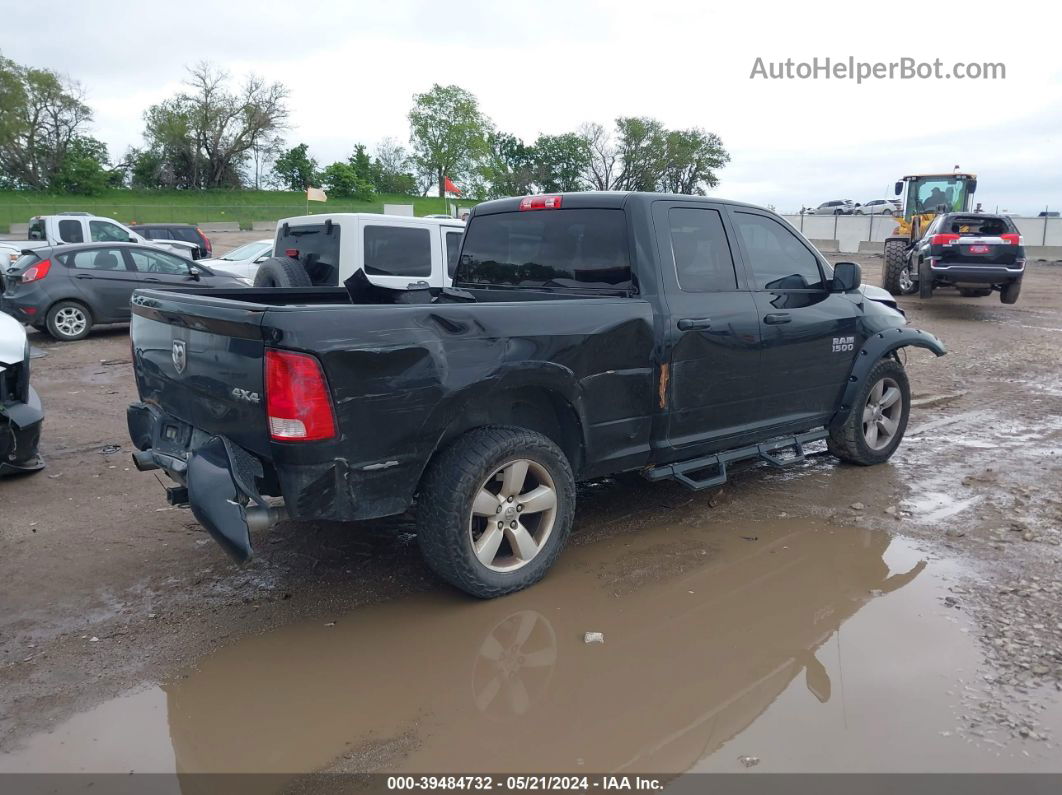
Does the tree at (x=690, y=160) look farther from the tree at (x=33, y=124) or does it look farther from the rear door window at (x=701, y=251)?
the rear door window at (x=701, y=251)

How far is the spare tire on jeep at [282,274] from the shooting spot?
8.16 meters

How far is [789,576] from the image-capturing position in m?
4.39

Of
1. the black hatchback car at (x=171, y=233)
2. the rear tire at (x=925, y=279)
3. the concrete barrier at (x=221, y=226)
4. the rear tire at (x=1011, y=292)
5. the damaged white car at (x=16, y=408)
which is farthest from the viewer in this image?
the concrete barrier at (x=221, y=226)

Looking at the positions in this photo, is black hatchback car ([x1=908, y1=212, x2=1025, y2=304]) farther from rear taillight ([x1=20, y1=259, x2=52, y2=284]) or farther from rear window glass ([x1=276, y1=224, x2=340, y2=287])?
rear taillight ([x1=20, y1=259, x2=52, y2=284])

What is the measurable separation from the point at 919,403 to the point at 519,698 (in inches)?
265

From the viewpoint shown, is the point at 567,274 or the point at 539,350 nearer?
the point at 539,350

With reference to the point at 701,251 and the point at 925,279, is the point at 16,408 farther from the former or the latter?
the point at 925,279

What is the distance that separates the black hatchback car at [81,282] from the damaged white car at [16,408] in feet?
21.5

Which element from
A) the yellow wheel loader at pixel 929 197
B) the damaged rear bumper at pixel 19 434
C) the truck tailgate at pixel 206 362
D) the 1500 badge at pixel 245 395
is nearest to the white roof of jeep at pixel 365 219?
the damaged rear bumper at pixel 19 434

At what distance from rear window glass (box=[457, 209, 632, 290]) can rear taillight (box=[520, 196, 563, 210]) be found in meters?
0.03

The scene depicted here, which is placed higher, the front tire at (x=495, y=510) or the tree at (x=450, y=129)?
the tree at (x=450, y=129)

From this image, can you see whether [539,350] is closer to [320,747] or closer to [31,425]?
[320,747]

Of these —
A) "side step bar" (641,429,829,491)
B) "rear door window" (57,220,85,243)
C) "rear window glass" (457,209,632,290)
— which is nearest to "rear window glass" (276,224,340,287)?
"rear window glass" (457,209,632,290)

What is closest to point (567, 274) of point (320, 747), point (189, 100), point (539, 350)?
point (539, 350)
